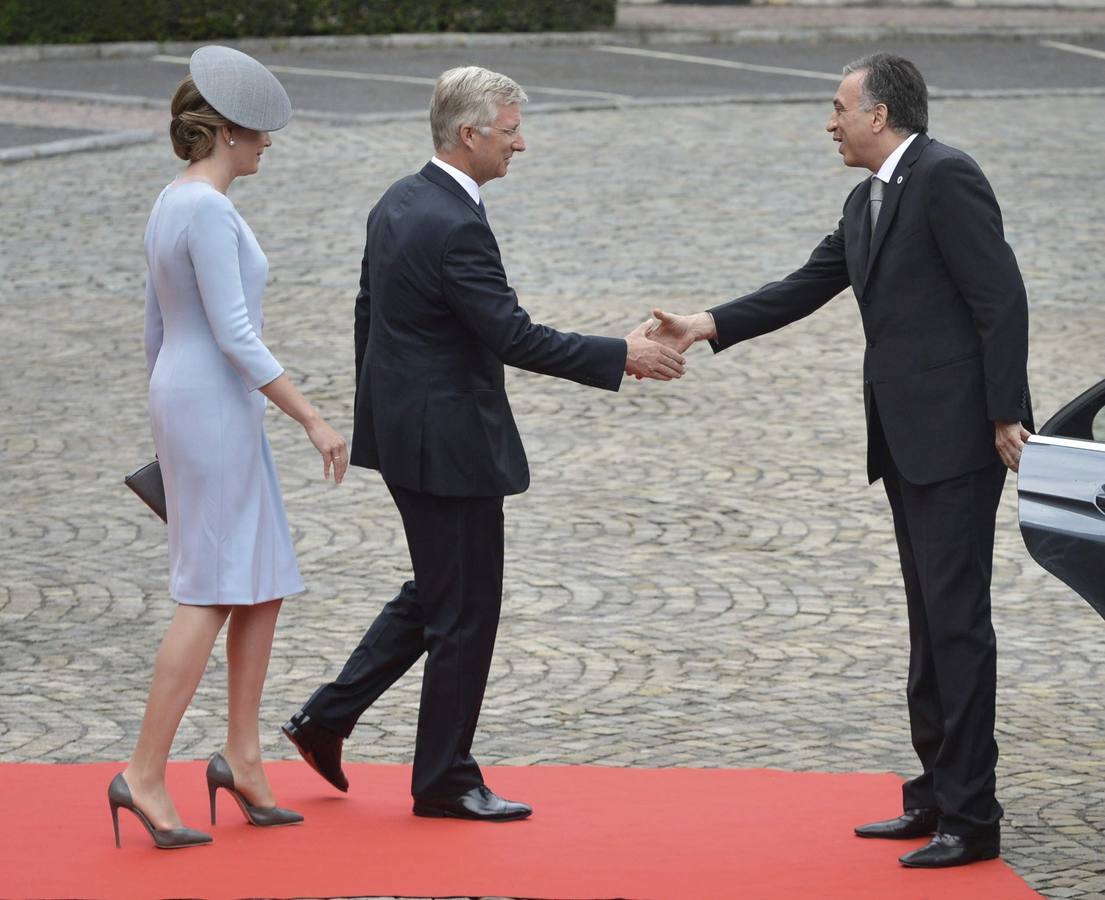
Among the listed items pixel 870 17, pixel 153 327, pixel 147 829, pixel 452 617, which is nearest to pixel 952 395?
pixel 452 617

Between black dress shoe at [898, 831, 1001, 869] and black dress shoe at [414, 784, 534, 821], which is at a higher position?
black dress shoe at [898, 831, 1001, 869]

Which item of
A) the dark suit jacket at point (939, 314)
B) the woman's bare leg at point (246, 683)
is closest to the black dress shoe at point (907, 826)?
the dark suit jacket at point (939, 314)

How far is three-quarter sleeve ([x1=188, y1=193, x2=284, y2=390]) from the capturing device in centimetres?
473

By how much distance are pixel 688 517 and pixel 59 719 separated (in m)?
3.21

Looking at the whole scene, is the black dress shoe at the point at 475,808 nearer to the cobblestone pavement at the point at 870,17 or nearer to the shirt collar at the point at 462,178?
the shirt collar at the point at 462,178

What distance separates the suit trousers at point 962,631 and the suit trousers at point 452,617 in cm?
110

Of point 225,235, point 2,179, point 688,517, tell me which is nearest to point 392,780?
point 225,235

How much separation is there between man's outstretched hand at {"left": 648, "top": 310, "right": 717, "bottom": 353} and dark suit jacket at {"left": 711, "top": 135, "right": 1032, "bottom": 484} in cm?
70

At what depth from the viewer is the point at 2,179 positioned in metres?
16.5

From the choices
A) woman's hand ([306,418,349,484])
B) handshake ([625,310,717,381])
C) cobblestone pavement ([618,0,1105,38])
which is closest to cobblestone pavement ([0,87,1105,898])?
handshake ([625,310,717,381])

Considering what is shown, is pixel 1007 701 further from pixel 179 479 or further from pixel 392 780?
pixel 179 479

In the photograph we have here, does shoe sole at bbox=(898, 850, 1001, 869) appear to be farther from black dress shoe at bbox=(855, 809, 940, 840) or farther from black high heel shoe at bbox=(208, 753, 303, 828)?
black high heel shoe at bbox=(208, 753, 303, 828)

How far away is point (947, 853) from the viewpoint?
486cm

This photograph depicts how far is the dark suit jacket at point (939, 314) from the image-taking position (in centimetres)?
479
